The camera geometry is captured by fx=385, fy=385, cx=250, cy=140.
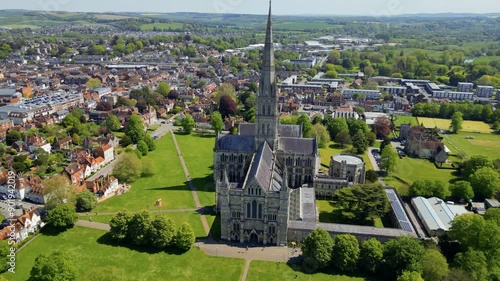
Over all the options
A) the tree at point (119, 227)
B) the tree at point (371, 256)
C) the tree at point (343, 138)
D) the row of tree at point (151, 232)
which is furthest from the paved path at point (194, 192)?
the tree at point (343, 138)

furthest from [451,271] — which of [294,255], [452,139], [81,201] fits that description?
[452,139]

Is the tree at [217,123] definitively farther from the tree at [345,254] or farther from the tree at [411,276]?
the tree at [411,276]

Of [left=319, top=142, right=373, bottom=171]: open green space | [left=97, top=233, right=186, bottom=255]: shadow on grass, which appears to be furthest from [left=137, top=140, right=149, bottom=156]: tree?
[left=319, top=142, right=373, bottom=171]: open green space

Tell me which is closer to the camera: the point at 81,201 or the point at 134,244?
the point at 134,244

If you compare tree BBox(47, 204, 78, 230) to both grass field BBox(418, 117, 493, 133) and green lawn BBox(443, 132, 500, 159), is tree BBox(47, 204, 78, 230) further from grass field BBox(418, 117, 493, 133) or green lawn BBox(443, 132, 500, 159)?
grass field BBox(418, 117, 493, 133)

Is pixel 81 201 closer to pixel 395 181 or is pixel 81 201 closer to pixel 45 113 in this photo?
pixel 395 181

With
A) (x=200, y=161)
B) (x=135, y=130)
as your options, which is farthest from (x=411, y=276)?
(x=135, y=130)

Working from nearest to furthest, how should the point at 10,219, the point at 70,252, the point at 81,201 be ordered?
1. the point at 70,252
2. the point at 10,219
3. the point at 81,201
